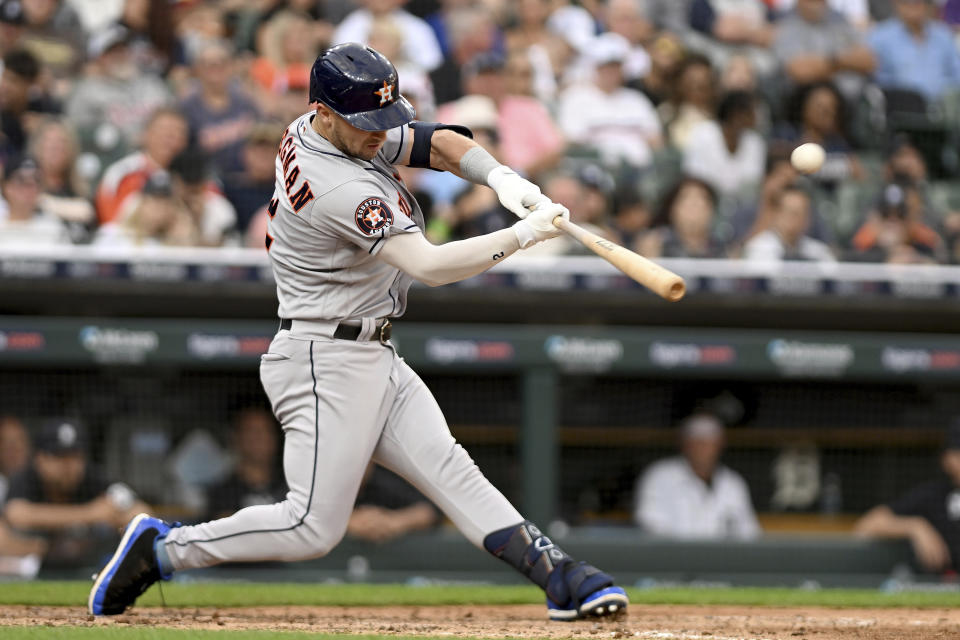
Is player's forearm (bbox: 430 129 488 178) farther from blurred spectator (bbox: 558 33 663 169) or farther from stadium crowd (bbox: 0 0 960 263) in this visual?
blurred spectator (bbox: 558 33 663 169)

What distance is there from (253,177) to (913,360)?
3.45 meters

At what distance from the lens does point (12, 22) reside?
7.50m

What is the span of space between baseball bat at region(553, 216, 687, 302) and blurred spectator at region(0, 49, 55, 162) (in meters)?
4.32

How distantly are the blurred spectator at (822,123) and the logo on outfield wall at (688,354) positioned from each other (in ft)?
6.28

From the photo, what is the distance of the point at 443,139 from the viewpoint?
12.5 ft

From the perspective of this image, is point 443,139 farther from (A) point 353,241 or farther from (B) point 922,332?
(B) point 922,332

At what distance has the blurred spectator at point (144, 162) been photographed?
664 cm

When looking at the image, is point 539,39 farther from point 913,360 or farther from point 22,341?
point 22,341

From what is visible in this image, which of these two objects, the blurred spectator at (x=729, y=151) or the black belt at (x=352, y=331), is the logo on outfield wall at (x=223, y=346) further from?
the blurred spectator at (x=729, y=151)

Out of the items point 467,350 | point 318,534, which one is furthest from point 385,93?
point 467,350

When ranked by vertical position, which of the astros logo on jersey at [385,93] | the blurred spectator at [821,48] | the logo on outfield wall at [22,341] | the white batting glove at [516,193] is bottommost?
the logo on outfield wall at [22,341]

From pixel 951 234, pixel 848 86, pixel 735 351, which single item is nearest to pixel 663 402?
pixel 735 351

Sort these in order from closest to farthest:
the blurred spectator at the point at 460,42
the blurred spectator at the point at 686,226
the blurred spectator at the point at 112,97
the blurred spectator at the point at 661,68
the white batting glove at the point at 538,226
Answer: the white batting glove at the point at 538,226, the blurred spectator at the point at 686,226, the blurred spectator at the point at 112,97, the blurred spectator at the point at 460,42, the blurred spectator at the point at 661,68

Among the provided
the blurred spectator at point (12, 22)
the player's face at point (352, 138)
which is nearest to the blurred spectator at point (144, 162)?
the blurred spectator at point (12, 22)
